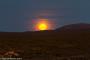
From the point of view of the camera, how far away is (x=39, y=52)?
124 feet

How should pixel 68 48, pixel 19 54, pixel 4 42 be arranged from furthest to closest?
1. pixel 4 42
2. pixel 68 48
3. pixel 19 54

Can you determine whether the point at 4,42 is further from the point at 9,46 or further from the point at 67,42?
the point at 67,42

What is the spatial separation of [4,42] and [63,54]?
8.96 meters

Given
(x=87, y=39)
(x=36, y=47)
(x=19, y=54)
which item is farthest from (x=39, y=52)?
(x=87, y=39)

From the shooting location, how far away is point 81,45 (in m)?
44.1

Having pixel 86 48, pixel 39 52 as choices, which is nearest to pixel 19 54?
pixel 39 52

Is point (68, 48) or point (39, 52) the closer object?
point (39, 52)

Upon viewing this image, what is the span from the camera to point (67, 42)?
4631cm

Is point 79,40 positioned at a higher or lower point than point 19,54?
higher

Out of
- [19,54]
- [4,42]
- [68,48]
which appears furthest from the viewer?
[4,42]

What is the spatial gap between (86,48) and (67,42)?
4.02 metres

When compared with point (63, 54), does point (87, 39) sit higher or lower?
higher

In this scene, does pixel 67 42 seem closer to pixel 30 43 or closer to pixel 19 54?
pixel 30 43

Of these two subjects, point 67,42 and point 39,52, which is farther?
point 67,42
